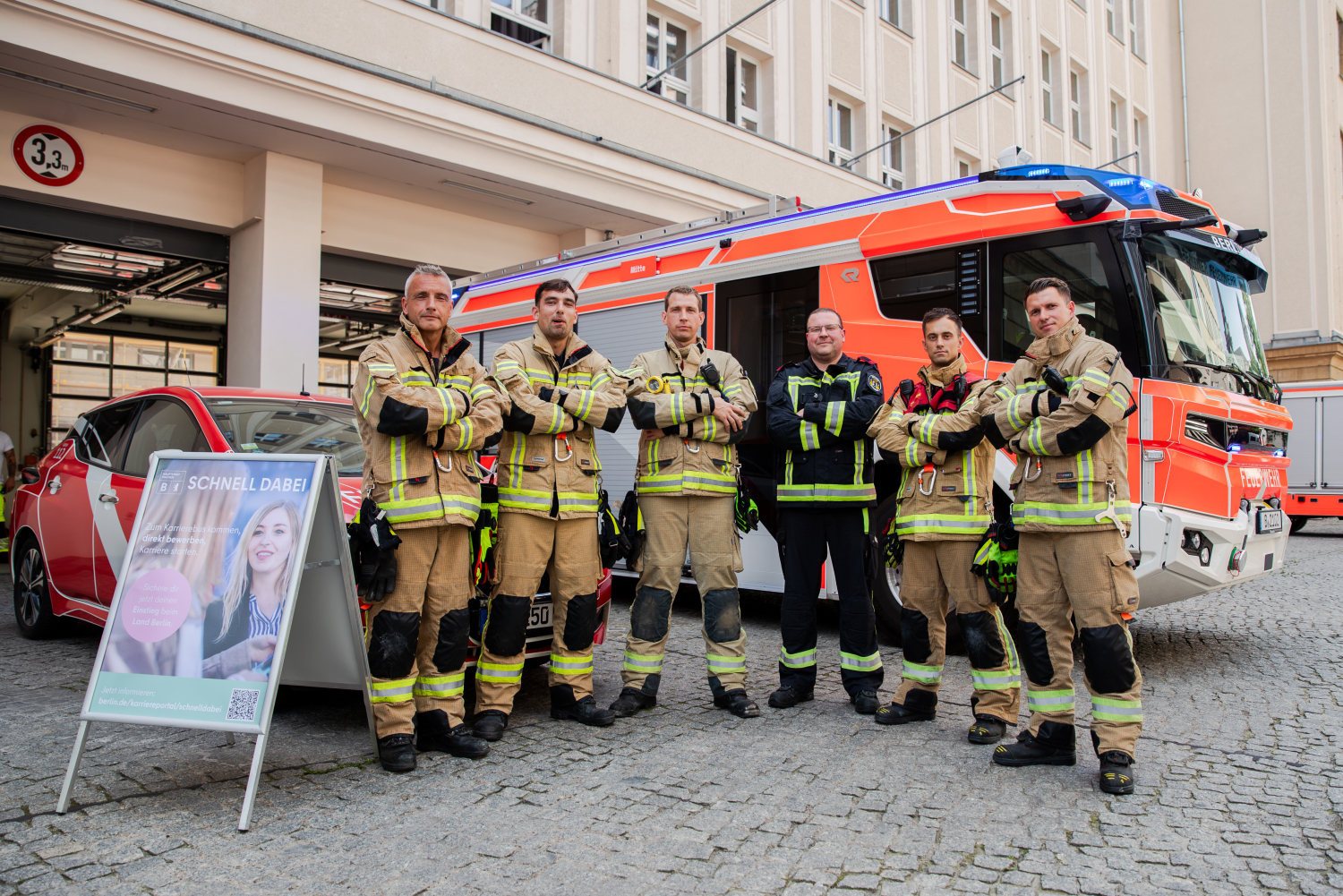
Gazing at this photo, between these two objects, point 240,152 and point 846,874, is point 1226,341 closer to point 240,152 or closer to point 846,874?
point 846,874

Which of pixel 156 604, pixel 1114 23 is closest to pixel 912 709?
pixel 156 604

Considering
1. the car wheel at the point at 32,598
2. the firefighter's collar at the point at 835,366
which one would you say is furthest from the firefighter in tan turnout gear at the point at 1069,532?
the car wheel at the point at 32,598

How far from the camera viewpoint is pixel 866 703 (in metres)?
4.48

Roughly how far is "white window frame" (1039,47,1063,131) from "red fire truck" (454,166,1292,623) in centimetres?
1834

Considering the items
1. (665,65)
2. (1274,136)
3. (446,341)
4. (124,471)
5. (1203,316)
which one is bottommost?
(124,471)

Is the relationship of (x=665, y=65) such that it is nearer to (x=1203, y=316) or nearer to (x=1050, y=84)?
(x=1203, y=316)

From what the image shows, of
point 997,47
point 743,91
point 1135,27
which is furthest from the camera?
point 1135,27

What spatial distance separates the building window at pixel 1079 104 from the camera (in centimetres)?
2306

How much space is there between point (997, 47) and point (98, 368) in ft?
65.5

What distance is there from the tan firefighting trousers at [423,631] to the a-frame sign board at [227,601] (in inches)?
4.1

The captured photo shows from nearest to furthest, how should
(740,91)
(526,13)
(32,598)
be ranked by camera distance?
(32,598) → (526,13) → (740,91)

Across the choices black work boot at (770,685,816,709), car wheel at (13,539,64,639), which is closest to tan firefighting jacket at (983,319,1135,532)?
black work boot at (770,685,816,709)

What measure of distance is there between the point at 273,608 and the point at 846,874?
211cm

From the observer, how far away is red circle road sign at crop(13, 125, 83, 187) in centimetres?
945
